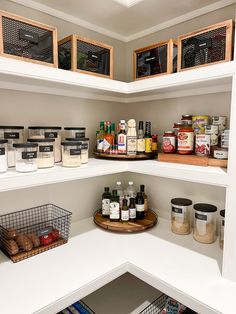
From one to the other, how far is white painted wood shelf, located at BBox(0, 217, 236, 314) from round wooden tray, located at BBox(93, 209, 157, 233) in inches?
1.7

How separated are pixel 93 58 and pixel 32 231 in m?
1.02

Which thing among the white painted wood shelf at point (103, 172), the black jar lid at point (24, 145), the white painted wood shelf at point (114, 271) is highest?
the black jar lid at point (24, 145)

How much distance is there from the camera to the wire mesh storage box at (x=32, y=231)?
118 centimetres

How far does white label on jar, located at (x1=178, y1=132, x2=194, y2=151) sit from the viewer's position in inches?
48.9

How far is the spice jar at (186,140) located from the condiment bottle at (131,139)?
0.28 metres

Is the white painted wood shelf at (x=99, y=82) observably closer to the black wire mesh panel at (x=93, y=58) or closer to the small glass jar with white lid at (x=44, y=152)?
the black wire mesh panel at (x=93, y=58)

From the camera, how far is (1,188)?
903 millimetres

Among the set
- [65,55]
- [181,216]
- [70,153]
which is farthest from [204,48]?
[181,216]

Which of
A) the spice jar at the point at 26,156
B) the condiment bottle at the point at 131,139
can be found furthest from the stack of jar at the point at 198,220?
the spice jar at the point at 26,156

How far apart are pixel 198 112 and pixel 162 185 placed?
541 millimetres

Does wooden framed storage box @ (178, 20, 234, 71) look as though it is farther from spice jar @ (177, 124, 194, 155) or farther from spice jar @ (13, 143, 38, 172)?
spice jar @ (13, 143, 38, 172)

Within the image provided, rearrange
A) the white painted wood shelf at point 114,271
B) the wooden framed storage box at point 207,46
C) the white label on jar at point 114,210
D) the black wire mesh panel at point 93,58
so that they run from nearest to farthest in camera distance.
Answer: the white painted wood shelf at point 114,271, the wooden framed storage box at point 207,46, the black wire mesh panel at point 93,58, the white label on jar at point 114,210

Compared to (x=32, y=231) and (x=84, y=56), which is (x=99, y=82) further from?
(x=32, y=231)

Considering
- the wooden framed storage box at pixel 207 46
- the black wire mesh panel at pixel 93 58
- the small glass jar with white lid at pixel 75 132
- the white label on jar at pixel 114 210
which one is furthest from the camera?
the white label on jar at pixel 114 210
